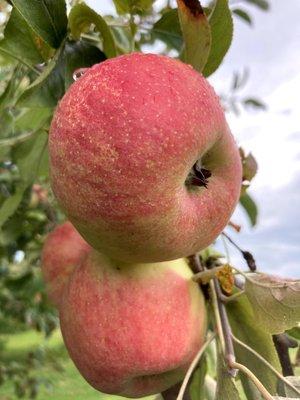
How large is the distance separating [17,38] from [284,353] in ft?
2.12

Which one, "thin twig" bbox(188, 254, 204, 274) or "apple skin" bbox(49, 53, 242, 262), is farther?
"thin twig" bbox(188, 254, 204, 274)

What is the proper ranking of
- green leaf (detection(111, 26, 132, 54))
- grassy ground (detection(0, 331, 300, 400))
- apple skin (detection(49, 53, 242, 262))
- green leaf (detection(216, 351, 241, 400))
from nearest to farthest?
1. apple skin (detection(49, 53, 242, 262))
2. green leaf (detection(216, 351, 241, 400))
3. green leaf (detection(111, 26, 132, 54))
4. grassy ground (detection(0, 331, 300, 400))

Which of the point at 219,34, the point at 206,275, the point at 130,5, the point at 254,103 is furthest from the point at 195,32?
the point at 254,103

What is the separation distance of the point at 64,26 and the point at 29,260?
3.98 ft

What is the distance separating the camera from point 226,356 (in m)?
0.85

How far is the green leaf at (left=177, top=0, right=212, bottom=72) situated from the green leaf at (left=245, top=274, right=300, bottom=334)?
30 centimetres

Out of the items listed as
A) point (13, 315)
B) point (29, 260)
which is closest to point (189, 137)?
point (29, 260)

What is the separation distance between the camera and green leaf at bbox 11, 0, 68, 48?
2.85 feet

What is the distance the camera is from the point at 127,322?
859mm

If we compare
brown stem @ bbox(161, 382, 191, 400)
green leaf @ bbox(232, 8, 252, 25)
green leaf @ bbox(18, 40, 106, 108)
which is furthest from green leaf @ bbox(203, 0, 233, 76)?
green leaf @ bbox(232, 8, 252, 25)

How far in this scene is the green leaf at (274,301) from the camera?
34.1 inches

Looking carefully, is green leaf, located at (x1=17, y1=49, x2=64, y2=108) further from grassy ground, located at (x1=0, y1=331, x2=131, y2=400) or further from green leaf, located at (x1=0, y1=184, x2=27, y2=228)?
grassy ground, located at (x1=0, y1=331, x2=131, y2=400)

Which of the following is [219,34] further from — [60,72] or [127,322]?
[127,322]

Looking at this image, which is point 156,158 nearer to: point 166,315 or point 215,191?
point 215,191
